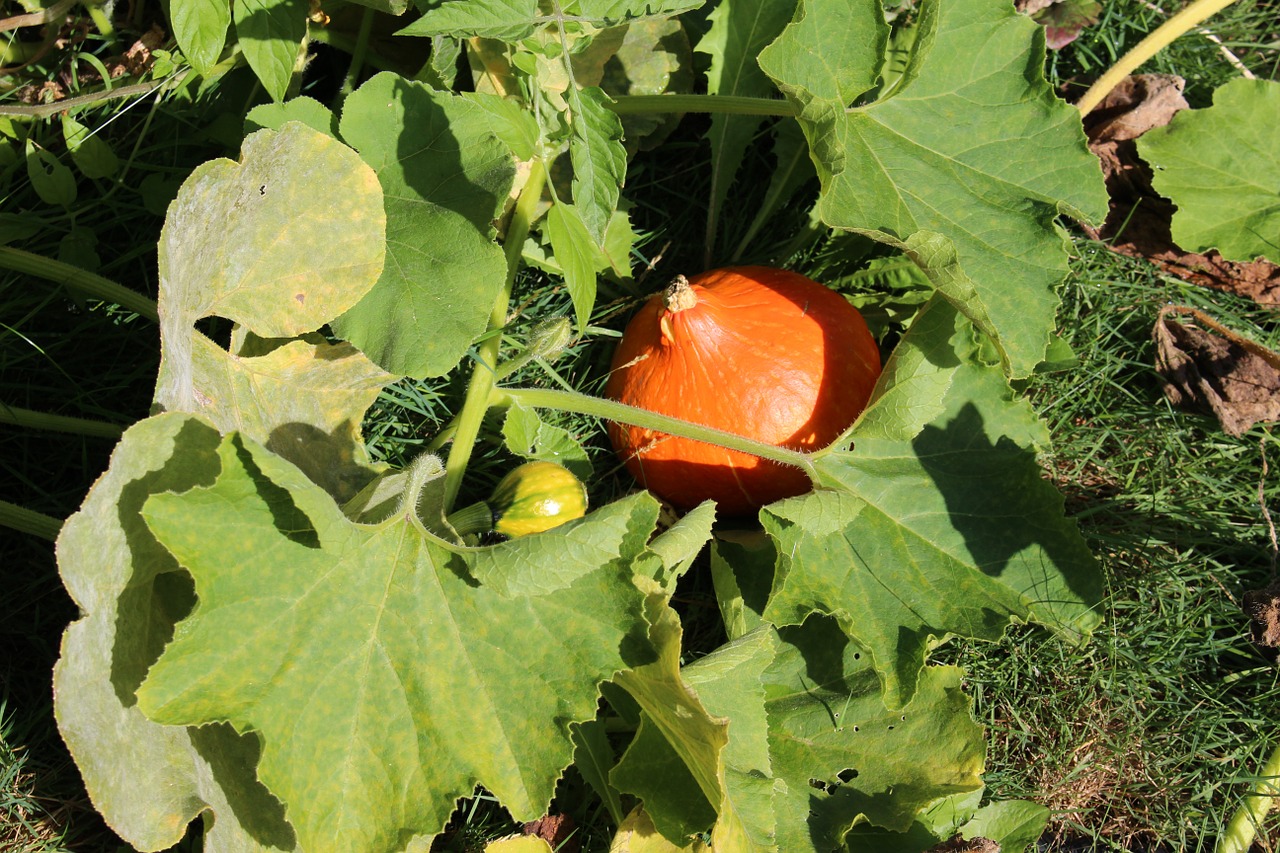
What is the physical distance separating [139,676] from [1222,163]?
9.57ft

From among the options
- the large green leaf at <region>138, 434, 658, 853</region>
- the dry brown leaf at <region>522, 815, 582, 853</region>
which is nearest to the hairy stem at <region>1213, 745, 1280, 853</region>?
the dry brown leaf at <region>522, 815, 582, 853</region>

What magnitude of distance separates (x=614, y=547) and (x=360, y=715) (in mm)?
571

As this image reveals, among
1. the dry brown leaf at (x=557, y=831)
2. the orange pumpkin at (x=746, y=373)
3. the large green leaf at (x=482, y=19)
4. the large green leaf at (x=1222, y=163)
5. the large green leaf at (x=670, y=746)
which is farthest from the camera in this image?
the large green leaf at (x=1222, y=163)

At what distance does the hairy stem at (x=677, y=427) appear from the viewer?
8.09 ft

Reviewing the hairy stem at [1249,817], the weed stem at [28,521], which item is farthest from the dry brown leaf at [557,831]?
the hairy stem at [1249,817]

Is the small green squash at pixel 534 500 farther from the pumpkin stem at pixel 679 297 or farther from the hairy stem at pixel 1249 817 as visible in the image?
the hairy stem at pixel 1249 817

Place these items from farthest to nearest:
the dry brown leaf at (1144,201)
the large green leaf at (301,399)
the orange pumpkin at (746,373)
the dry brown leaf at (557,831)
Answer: the dry brown leaf at (1144,201) → the dry brown leaf at (557,831) → the orange pumpkin at (746,373) → the large green leaf at (301,399)

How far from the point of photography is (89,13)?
115 inches

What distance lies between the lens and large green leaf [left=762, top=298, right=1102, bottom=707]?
8.14 ft

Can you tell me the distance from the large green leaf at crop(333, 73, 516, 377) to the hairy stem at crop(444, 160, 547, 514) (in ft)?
0.92

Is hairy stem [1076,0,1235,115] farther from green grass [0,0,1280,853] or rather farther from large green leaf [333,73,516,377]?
large green leaf [333,73,516,377]

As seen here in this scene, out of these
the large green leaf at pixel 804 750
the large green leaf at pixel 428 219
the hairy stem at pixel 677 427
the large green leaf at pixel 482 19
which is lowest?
the large green leaf at pixel 804 750

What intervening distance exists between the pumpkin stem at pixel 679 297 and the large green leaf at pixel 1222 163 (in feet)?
4.57

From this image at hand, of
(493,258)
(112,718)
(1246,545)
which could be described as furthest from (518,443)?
(1246,545)
